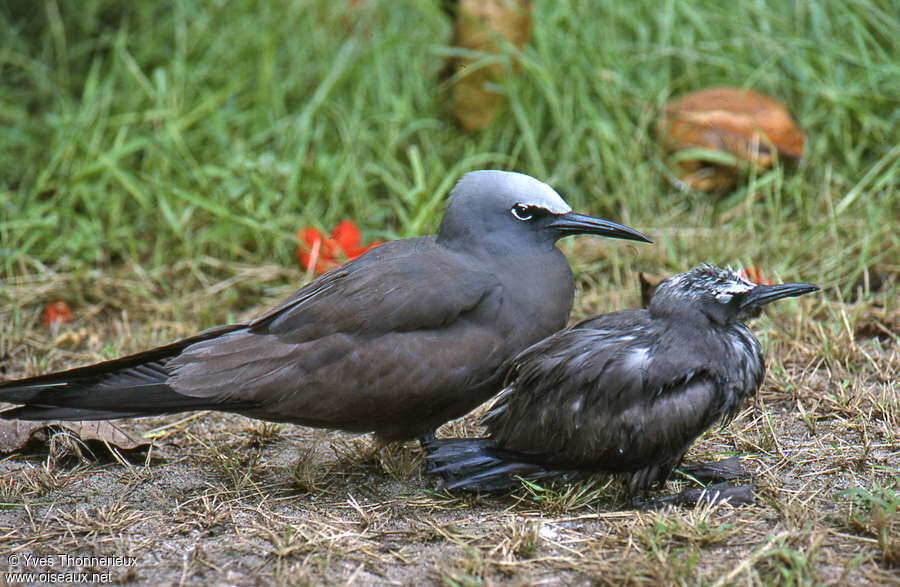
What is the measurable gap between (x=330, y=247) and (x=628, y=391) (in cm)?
232

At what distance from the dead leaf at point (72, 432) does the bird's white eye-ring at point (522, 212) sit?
1.49 m

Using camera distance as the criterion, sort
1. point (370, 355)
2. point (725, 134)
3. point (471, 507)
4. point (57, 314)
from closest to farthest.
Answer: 1. point (471, 507)
2. point (370, 355)
3. point (57, 314)
4. point (725, 134)

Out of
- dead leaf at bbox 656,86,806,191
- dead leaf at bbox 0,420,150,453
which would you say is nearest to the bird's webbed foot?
dead leaf at bbox 0,420,150,453

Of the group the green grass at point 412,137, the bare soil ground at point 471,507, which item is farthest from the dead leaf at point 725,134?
the bare soil ground at point 471,507

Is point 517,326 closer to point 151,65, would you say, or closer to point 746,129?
point 746,129

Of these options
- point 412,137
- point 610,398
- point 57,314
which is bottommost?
point 57,314

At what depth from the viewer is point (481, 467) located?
3.13 metres

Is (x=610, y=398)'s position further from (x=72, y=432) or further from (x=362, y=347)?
(x=72, y=432)

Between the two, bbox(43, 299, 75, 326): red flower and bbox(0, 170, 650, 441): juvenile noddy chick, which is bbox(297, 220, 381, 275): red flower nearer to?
bbox(43, 299, 75, 326): red flower

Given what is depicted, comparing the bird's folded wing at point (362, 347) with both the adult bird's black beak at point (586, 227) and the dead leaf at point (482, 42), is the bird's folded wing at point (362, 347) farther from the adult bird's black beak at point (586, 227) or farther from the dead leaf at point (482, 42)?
the dead leaf at point (482, 42)

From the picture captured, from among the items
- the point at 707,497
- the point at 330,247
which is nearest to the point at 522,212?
the point at 707,497

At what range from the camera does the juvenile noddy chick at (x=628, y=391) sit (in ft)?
9.63

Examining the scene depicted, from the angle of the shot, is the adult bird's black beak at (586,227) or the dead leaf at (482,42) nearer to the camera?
the adult bird's black beak at (586,227)

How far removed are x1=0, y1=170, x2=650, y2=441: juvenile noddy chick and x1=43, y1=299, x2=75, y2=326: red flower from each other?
5.28ft
